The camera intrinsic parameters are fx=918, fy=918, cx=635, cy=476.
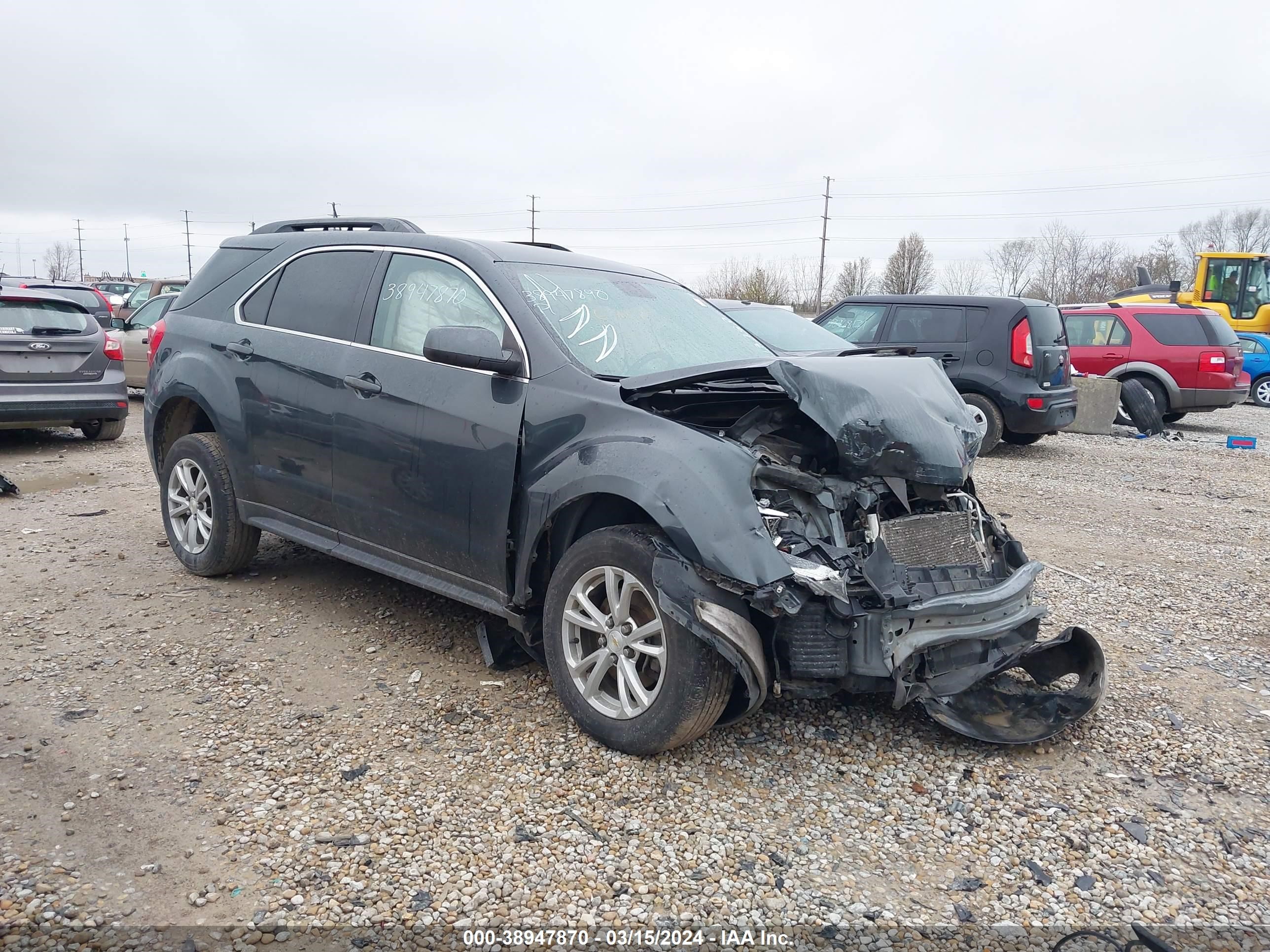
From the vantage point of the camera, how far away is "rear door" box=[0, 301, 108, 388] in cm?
878

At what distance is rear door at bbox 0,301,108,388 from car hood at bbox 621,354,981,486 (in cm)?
782

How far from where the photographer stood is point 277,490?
471 centimetres

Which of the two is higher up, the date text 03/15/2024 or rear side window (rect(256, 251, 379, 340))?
rear side window (rect(256, 251, 379, 340))

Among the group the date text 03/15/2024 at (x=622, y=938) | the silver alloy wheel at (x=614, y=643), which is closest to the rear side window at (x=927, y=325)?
the silver alloy wheel at (x=614, y=643)

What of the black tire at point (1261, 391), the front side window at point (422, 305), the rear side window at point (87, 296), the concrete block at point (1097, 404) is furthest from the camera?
the black tire at point (1261, 391)

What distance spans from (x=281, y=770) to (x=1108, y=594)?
4.71m

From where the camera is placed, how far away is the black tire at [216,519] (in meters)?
5.01

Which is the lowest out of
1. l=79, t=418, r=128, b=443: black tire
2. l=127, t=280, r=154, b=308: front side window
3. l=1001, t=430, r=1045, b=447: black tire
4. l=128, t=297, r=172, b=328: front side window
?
l=79, t=418, r=128, b=443: black tire

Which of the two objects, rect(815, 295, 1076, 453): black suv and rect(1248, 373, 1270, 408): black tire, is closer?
rect(815, 295, 1076, 453): black suv

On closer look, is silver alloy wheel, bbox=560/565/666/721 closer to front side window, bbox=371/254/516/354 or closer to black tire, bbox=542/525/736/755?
black tire, bbox=542/525/736/755

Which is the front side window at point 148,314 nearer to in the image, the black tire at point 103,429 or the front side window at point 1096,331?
the black tire at point 103,429

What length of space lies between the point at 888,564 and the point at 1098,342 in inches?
498

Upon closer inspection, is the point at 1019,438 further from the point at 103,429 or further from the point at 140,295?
the point at 140,295

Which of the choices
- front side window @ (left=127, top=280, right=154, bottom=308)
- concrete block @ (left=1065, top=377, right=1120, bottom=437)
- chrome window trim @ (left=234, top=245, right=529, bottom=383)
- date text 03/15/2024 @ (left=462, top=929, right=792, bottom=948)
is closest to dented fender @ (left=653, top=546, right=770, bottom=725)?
date text 03/15/2024 @ (left=462, top=929, right=792, bottom=948)
